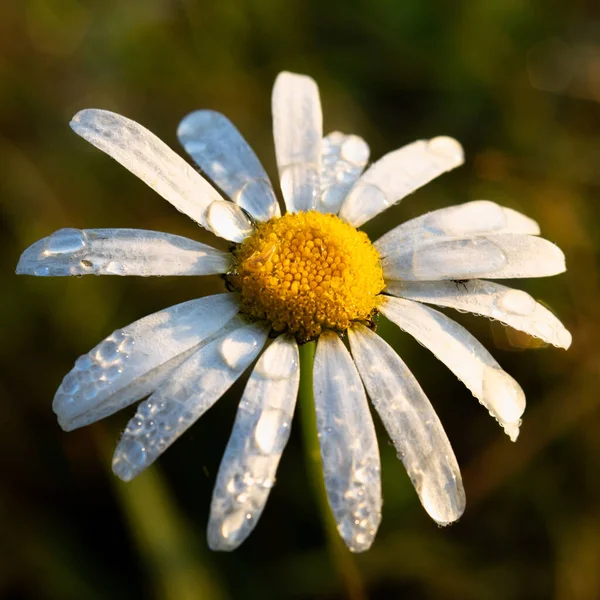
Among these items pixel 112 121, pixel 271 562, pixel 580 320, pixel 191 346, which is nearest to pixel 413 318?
pixel 191 346

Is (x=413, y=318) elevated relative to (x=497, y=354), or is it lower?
elevated

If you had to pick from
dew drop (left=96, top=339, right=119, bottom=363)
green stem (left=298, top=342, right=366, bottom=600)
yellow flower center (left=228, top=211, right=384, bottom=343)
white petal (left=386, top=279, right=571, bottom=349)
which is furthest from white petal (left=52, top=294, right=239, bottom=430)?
white petal (left=386, top=279, right=571, bottom=349)

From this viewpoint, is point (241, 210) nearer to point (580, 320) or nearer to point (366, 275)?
point (366, 275)

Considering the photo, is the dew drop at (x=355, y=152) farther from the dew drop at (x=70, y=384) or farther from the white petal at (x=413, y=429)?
the dew drop at (x=70, y=384)

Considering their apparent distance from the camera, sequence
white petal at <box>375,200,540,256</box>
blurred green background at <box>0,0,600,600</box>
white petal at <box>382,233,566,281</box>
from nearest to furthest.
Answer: white petal at <box>382,233,566,281</box>, white petal at <box>375,200,540,256</box>, blurred green background at <box>0,0,600,600</box>

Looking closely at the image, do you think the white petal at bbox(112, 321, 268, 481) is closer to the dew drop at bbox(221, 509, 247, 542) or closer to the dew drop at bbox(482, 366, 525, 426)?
the dew drop at bbox(221, 509, 247, 542)

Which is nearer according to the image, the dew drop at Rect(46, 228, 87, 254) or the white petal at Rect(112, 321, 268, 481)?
the white petal at Rect(112, 321, 268, 481)
